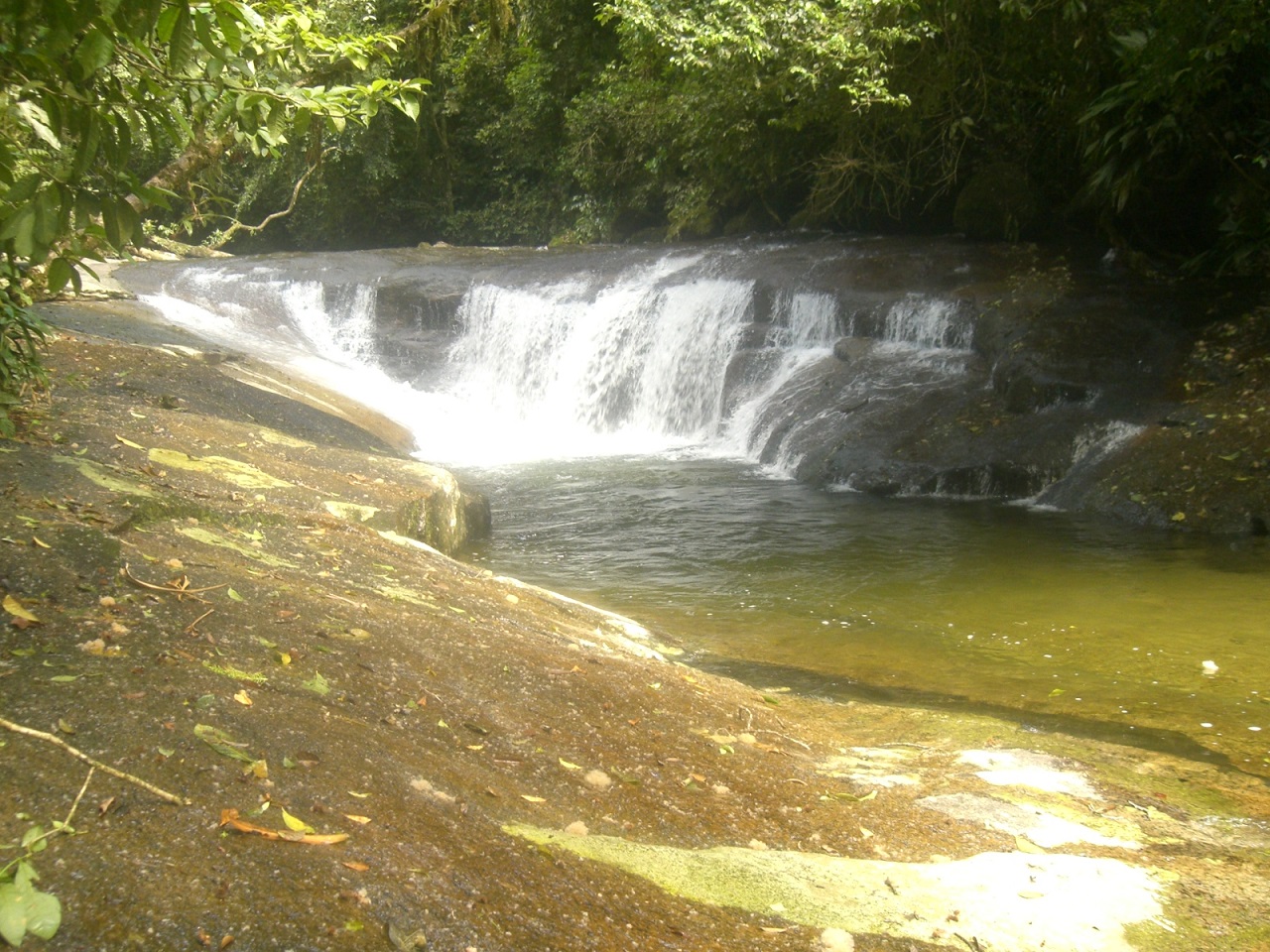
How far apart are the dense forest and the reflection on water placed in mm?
4125

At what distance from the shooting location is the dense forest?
2992 millimetres

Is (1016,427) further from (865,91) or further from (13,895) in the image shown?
(13,895)

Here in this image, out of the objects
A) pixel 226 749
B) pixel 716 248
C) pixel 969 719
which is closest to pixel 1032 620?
pixel 969 719

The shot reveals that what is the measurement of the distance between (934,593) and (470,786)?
6025 mm

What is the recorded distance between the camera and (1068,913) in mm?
3119

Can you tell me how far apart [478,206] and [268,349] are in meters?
14.6

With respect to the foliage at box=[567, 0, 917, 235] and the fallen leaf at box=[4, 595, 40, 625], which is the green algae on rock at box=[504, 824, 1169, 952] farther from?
the foliage at box=[567, 0, 917, 235]

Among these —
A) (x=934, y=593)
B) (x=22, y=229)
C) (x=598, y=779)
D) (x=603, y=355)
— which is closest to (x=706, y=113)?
(x=603, y=355)

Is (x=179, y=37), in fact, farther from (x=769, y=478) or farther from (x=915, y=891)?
(x=769, y=478)

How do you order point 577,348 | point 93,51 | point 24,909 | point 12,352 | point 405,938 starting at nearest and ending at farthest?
point 24,909 → point 405,938 → point 93,51 → point 12,352 → point 577,348

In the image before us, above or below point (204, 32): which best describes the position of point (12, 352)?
below

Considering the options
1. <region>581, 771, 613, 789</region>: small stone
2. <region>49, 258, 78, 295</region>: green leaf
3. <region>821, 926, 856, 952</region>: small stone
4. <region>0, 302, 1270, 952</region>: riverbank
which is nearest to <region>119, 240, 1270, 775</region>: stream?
<region>0, 302, 1270, 952</region>: riverbank

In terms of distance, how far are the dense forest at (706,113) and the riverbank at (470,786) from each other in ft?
3.79

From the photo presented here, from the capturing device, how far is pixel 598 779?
3625 mm
